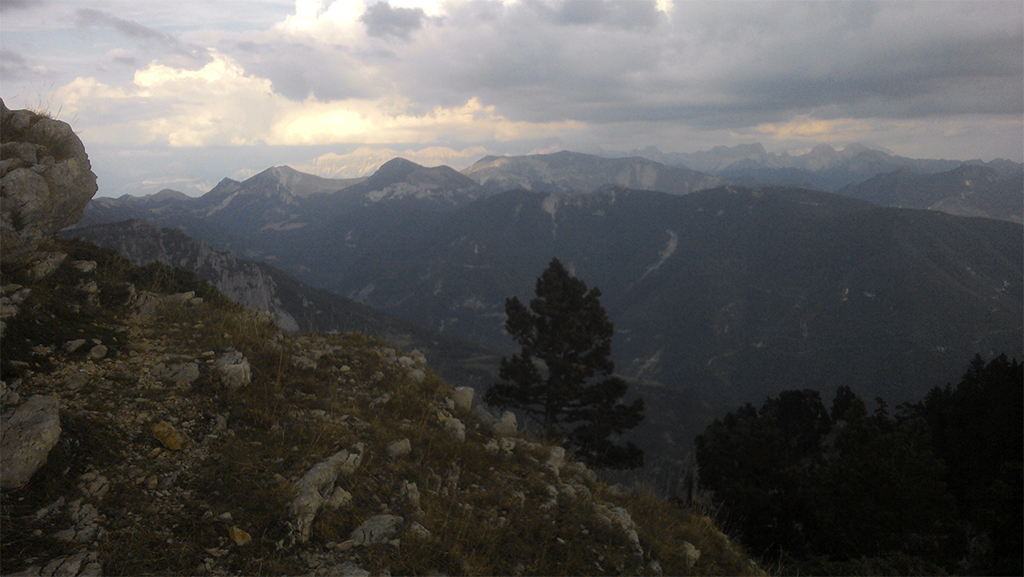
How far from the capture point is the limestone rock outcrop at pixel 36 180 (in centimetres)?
761

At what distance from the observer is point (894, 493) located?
56.6 ft

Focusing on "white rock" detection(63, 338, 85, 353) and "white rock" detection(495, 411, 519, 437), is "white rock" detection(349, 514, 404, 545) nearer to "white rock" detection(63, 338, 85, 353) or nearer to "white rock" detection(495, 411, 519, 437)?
"white rock" detection(495, 411, 519, 437)

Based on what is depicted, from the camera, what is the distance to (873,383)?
200 m

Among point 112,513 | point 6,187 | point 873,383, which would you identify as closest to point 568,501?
point 112,513

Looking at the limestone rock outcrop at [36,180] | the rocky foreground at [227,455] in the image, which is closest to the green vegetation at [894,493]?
the rocky foreground at [227,455]

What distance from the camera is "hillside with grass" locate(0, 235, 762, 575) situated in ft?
17.1

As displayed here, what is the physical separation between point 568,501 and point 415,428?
3.03 meters

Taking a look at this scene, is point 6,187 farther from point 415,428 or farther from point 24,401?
point 415,428

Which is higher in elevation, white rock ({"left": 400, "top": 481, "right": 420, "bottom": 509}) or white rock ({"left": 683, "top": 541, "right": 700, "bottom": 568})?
white rock ({"left": 400, "top": 481, "right": 420, "bottom": 509})

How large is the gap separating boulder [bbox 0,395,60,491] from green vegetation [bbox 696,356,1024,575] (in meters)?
14.0

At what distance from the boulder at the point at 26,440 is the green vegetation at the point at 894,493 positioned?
14.0 meters

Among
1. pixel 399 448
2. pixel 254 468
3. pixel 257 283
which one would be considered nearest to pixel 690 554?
pixel 399 448

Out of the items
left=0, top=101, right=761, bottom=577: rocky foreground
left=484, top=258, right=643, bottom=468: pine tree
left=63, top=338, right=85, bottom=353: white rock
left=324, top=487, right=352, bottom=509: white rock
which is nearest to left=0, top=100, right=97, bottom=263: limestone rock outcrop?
left=0, top=101, right=761, bottom=577: rocky foreground

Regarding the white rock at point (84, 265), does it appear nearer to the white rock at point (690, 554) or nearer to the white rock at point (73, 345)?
the white rock at point (73, 345)
